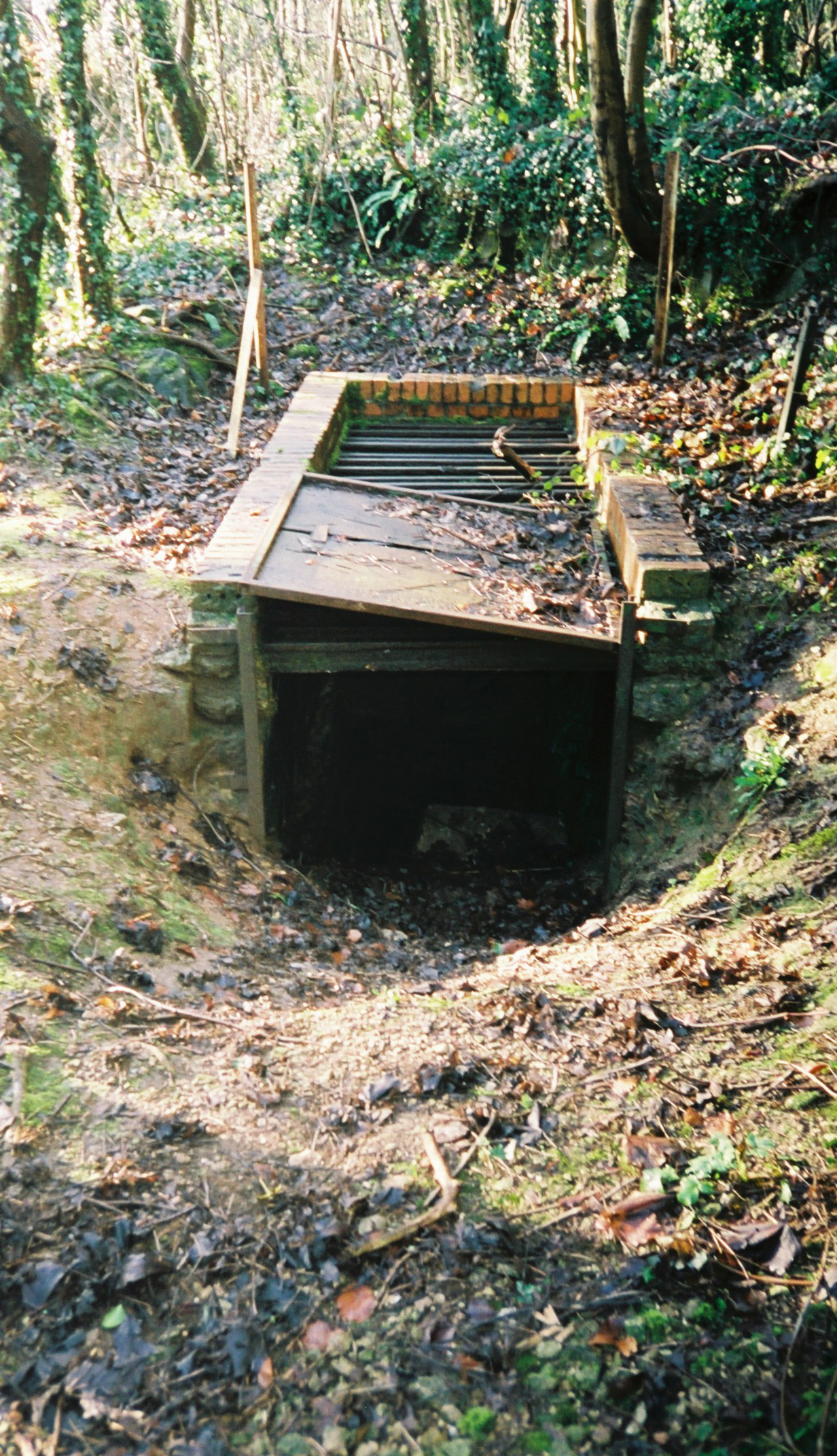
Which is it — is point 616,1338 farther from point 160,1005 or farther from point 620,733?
point 620,733

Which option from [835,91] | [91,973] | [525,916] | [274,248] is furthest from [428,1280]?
[274,248]

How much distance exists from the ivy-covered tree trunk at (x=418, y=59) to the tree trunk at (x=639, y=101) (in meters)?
5.67

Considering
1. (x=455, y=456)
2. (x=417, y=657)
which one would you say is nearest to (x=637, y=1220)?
(x=417, y=657)

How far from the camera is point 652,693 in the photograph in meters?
5.16

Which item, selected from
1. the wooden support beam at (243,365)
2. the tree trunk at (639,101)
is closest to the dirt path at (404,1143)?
the wooden support beam at (243,365)

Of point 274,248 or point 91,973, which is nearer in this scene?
point 91,973

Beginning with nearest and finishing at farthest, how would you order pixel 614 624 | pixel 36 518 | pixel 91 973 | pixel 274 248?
pixel 91 973 < pixel 614 624 < pixel 36 518 < pixel 274 248

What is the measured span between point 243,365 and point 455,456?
2.11 m

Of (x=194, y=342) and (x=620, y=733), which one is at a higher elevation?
(x=194, y=342)

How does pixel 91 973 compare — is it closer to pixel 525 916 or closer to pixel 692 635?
pixel 525 916

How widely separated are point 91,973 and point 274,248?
1091 centimetres

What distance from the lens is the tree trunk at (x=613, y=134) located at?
284 inches

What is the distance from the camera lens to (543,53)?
11773mm

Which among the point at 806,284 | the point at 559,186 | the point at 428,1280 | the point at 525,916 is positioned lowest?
the point at 525,916
